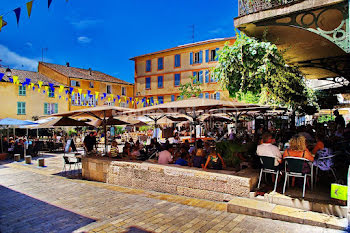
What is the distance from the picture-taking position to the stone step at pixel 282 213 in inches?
160

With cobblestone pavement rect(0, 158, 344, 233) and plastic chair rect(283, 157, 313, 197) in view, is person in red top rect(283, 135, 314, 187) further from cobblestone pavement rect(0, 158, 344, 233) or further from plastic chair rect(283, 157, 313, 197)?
cobblestone pavement rect(0, 158, 344, 233)

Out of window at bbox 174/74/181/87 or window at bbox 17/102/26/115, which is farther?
window at bbox 174/74/181/87

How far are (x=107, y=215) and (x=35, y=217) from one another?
1.50 m

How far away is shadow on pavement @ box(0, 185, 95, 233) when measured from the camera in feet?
15.2

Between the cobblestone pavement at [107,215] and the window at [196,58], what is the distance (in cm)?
2959

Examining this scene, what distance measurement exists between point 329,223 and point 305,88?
486 cm

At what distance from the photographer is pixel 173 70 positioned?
37125 millimetres

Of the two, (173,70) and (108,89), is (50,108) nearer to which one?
(108,89)

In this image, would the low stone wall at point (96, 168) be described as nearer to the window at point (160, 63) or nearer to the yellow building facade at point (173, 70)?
the yellow building facade at point (173, 70)

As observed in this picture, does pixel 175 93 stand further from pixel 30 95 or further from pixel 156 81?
pixel 30 95

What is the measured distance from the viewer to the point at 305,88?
7.81m

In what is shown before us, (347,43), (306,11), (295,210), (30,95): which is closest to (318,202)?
(295,210)

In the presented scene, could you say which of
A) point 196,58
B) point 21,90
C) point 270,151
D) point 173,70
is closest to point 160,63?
point 173,70

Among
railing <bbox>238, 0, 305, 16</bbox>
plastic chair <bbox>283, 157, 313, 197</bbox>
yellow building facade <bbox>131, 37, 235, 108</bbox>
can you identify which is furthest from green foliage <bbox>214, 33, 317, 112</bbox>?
yellow building facade <bbox>131, 37, 235, 108</bbox>
